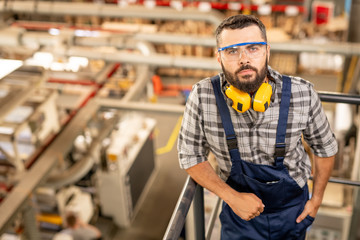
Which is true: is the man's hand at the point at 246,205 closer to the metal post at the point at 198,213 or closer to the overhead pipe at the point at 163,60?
the metal post at the point at 198,213

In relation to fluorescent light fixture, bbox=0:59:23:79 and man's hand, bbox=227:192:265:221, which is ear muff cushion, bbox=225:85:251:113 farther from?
fluorescent light fixture, bbox=0:59:23:79

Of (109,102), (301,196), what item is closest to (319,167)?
(301,196)

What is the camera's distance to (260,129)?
7.26ft

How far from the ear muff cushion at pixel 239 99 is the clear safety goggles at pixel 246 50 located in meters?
0.16

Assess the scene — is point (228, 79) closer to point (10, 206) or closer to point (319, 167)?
point (319, 167)

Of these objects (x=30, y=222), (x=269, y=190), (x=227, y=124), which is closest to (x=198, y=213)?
(x=269, y=190)

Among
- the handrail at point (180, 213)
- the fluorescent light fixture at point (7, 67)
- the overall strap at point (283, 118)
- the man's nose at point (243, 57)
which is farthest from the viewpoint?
the fluorescent light fixture at point (7, 67)

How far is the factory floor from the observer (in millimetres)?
7844

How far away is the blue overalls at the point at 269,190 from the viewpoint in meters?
2.19

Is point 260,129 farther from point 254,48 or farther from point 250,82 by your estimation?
point 254,48

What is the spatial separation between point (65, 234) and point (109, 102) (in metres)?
2.25

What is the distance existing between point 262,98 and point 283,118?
0.21 metres

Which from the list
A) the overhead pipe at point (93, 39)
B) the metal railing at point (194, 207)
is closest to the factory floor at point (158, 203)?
the overhead pipe at point (93, 39)

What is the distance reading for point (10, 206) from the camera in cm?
429
